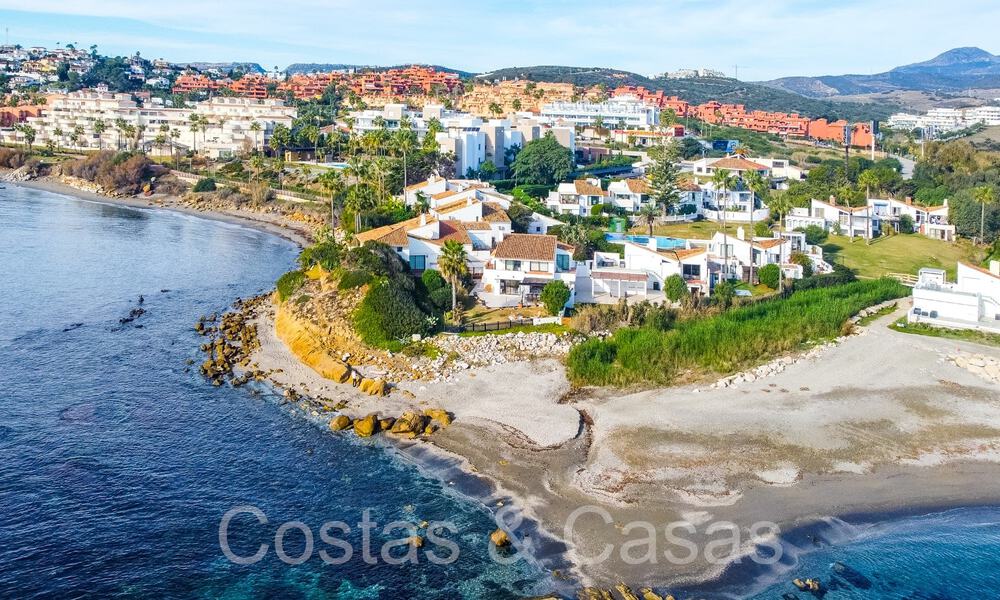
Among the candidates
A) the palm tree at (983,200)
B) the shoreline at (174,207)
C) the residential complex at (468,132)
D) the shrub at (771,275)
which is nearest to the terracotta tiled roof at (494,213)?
the shrub at (771,275)

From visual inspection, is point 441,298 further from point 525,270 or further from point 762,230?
point 762,230

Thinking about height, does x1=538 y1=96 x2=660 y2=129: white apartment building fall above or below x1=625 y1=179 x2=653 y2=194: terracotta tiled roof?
above

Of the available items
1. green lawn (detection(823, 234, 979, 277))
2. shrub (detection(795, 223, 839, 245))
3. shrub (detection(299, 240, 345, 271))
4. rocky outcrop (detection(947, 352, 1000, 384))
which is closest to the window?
shrub (detection(299, 240, 345, 271))

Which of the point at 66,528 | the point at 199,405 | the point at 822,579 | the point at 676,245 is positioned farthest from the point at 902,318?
the point at 66,528

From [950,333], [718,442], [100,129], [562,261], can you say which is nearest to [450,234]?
[562,261]

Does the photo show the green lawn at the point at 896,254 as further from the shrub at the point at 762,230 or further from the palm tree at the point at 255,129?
the palm tree at the point at 255,129

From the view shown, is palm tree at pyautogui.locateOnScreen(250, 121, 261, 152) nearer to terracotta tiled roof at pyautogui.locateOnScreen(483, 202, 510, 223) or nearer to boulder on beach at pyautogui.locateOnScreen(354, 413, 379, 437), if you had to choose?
terracotta tiled roof at pyautogui.locateOnScreen(483, 202, 510, 223)
